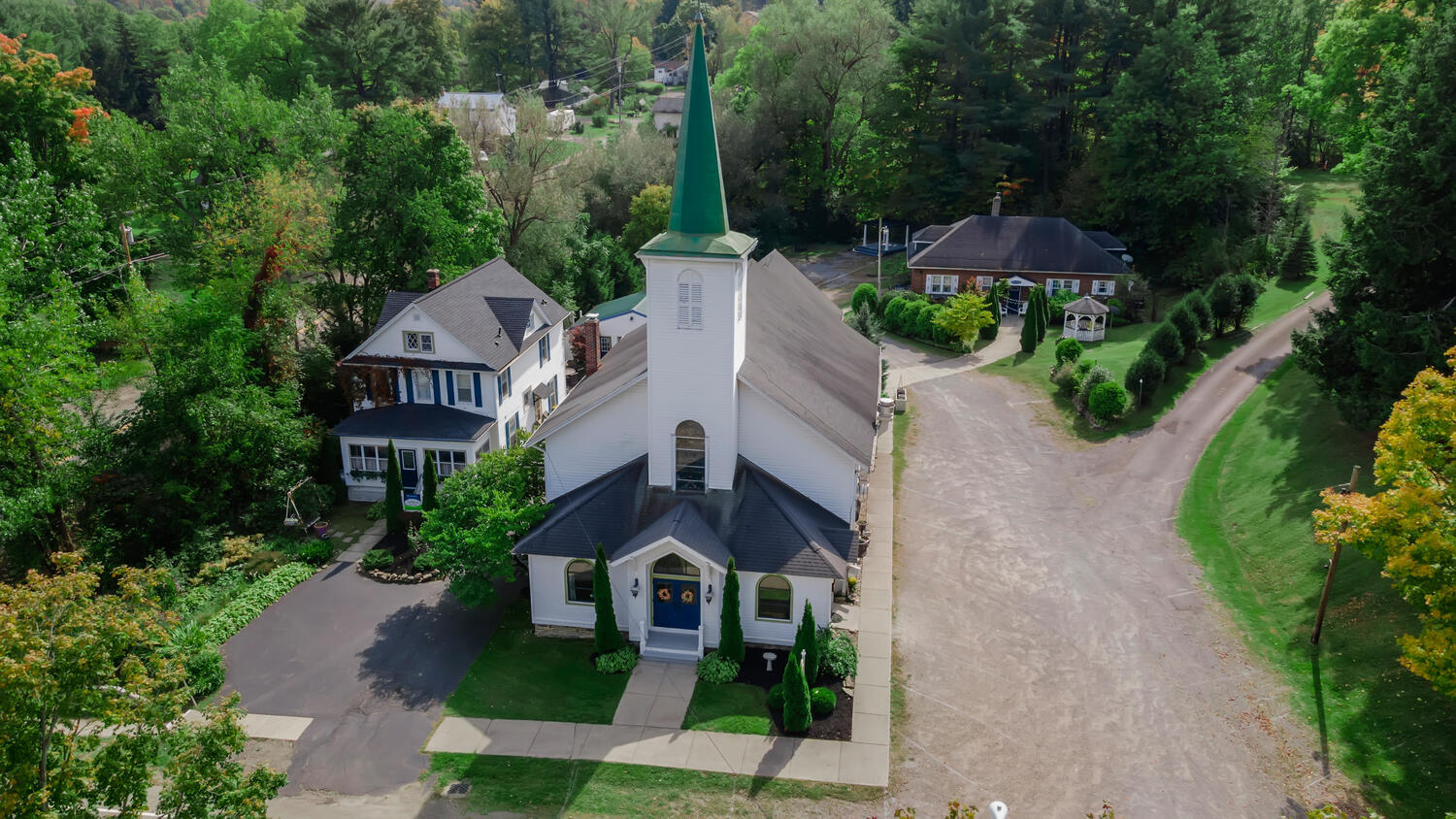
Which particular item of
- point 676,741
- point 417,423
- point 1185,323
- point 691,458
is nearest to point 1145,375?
point 1185,323

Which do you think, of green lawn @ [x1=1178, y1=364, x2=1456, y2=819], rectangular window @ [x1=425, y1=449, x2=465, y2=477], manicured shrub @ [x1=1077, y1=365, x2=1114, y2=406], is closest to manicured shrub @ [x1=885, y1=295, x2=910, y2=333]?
manicured shrub @ [x1=1077, y1=365, x2=1114, y2=406]

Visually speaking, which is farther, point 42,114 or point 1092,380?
point 42,114

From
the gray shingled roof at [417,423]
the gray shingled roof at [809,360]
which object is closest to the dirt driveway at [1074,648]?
the gray shingled roof at [809,360]

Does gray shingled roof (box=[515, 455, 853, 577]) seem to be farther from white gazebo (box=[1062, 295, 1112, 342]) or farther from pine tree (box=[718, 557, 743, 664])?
white gazebo (box=[1062, 295, 1112, 342])

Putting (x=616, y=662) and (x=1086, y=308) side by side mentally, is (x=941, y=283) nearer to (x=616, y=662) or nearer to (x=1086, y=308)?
(x=1086, y=308)

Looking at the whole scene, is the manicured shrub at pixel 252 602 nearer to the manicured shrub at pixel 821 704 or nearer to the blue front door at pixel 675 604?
the blue front door at pixel 675 604

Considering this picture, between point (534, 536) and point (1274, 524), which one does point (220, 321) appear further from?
point (1274, 524)
